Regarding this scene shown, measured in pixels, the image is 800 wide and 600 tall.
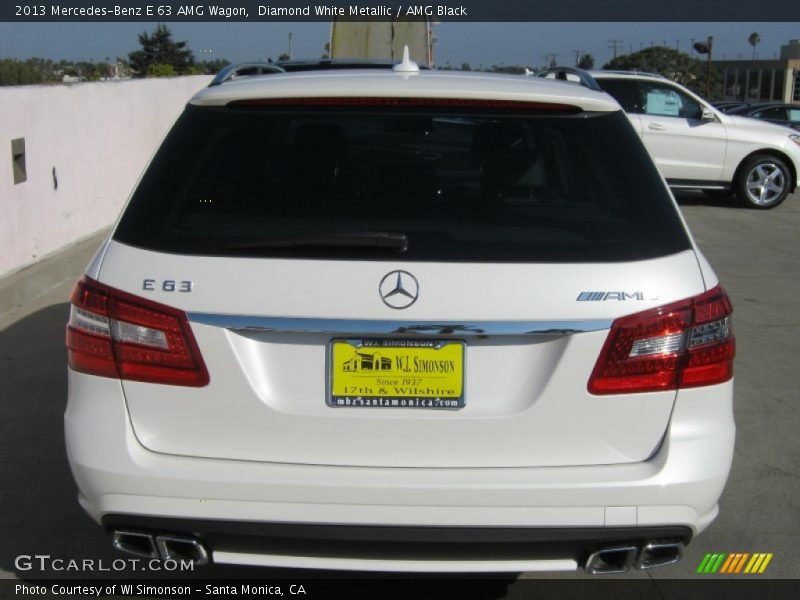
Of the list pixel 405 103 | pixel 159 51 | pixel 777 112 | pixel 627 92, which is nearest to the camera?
pixel 405 103

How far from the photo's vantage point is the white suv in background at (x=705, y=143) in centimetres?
1497

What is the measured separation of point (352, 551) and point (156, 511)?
55 cm

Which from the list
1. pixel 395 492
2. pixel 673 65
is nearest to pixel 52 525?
pixel 395 492

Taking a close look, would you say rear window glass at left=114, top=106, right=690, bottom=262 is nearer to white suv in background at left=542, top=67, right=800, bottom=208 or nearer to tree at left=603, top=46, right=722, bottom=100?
white suv in background at left=542, top=67, right=800, bottom=208

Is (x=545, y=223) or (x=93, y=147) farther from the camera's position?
(x=93, y=147)

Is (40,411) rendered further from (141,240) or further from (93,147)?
(93,147)

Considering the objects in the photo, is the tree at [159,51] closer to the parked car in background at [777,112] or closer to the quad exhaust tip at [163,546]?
the parked car in background at [777,112]

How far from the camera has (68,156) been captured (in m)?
9.45

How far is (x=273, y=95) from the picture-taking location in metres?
3.13

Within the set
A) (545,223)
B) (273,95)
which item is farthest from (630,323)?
(273,95)

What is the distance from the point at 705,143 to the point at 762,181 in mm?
1077

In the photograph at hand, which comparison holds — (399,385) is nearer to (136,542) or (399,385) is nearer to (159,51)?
(136,542)

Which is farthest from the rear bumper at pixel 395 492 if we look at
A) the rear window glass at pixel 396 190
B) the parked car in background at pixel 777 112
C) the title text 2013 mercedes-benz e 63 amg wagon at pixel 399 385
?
the parked car in background at pixel 777 112

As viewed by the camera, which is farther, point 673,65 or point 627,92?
point 673,65
